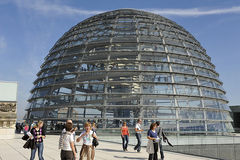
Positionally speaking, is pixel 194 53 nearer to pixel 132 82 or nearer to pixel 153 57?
pixel 153 57

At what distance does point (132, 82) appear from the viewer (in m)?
24.3

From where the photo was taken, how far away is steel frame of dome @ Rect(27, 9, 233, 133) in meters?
24.0

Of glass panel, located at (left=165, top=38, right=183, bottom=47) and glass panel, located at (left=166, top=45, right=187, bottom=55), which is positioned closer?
glass panel, located at (left=166, top=45, right=187, bottom=55)

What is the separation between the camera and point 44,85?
28.8 m

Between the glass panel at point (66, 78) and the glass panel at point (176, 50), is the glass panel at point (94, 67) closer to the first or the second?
the glass panel at point (66, 78)

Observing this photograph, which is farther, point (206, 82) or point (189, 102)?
point (206, 82)

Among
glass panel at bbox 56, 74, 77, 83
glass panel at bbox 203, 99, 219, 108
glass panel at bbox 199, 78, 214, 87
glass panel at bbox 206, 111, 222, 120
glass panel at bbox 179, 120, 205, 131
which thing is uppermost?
glass panel at bbox 56, 74, 77, 83

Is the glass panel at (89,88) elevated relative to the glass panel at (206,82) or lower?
lower

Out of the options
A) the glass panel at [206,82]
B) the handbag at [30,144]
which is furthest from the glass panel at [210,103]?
the handbag at [30,144]

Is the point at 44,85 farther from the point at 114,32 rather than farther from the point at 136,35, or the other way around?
the point at 136,35

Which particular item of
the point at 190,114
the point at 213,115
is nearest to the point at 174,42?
the point at 190,114

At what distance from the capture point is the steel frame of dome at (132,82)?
2402cm

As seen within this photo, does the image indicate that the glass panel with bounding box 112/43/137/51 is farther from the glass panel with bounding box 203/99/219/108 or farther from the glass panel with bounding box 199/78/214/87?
the glass panel with bounding box 203/99/219/108

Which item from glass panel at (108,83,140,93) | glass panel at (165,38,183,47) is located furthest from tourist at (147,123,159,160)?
glass panel at (165,38,183,47)
